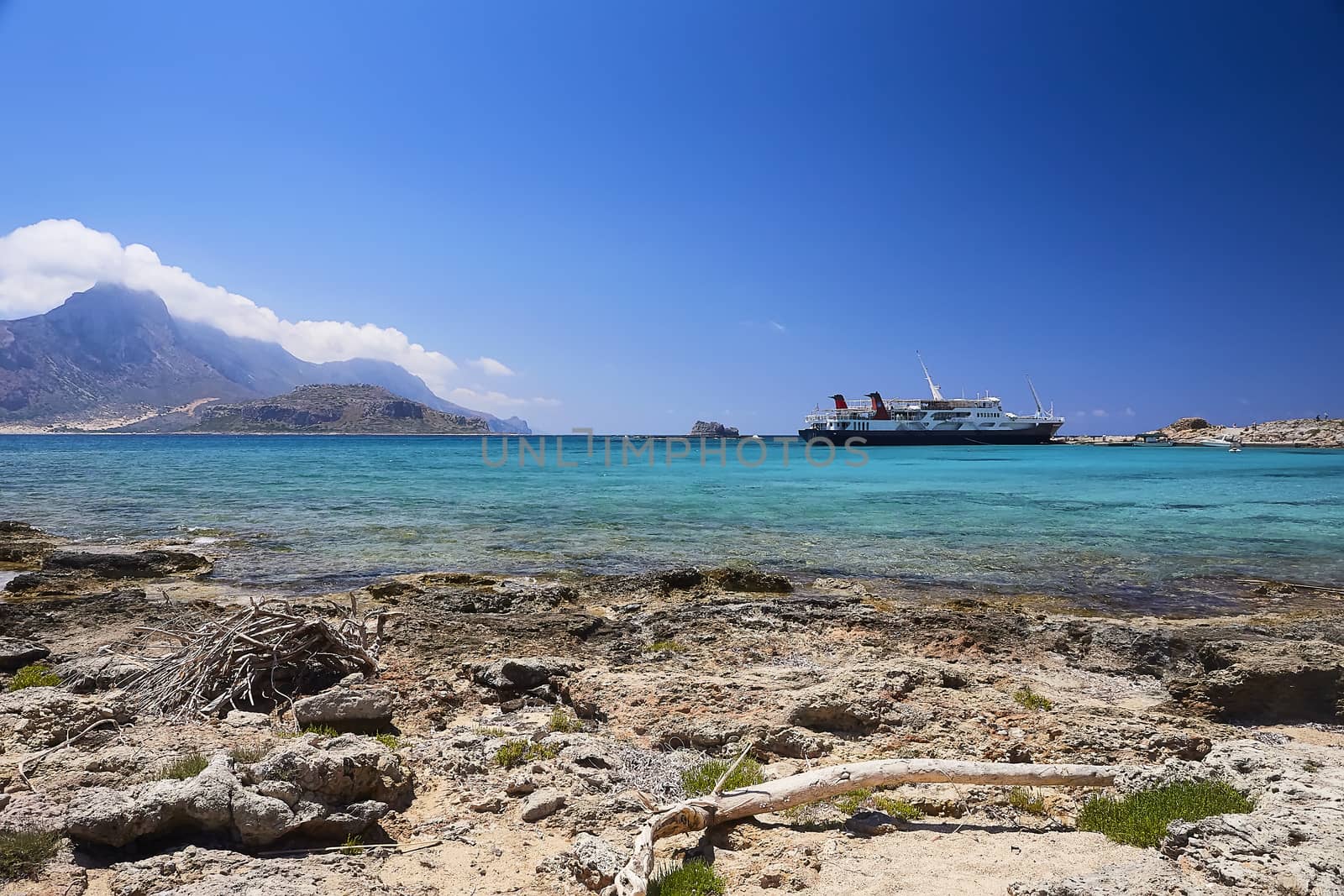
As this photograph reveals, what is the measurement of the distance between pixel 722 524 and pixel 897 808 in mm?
17867

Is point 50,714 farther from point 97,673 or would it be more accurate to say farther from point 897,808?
point 897,808

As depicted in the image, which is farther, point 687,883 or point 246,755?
point 246,755

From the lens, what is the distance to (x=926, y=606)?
454 inches

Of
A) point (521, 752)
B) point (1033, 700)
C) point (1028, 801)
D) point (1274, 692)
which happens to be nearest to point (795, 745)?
point (1028, 801)

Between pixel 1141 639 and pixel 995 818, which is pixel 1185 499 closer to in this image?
pixel 1141 639

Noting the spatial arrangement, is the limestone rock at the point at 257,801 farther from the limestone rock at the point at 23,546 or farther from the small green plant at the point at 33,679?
the limestone rock at the point at 23,546

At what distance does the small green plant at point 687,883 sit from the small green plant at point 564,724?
2.40 metres

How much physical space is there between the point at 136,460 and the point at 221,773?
67.5 metres

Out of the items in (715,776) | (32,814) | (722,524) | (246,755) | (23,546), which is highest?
(246,755)

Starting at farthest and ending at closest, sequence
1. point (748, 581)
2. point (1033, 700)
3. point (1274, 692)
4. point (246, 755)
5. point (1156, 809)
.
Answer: point (748, 581) < point (1033, 700) < point (1274, 692) < point (246, 755) < point (1156, 809)

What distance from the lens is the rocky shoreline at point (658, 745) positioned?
392 centimetres

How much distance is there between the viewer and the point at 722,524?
2272 centimetres

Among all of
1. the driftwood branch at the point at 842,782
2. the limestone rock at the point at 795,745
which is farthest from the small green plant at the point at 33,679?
the limestone rock at the point at 795,745

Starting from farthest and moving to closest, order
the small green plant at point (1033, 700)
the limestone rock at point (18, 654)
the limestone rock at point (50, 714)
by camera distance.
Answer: the limestone rock at point (18, 654) < the small green plant at point (1033, 700) < the limestone rock at point (50, 714)
